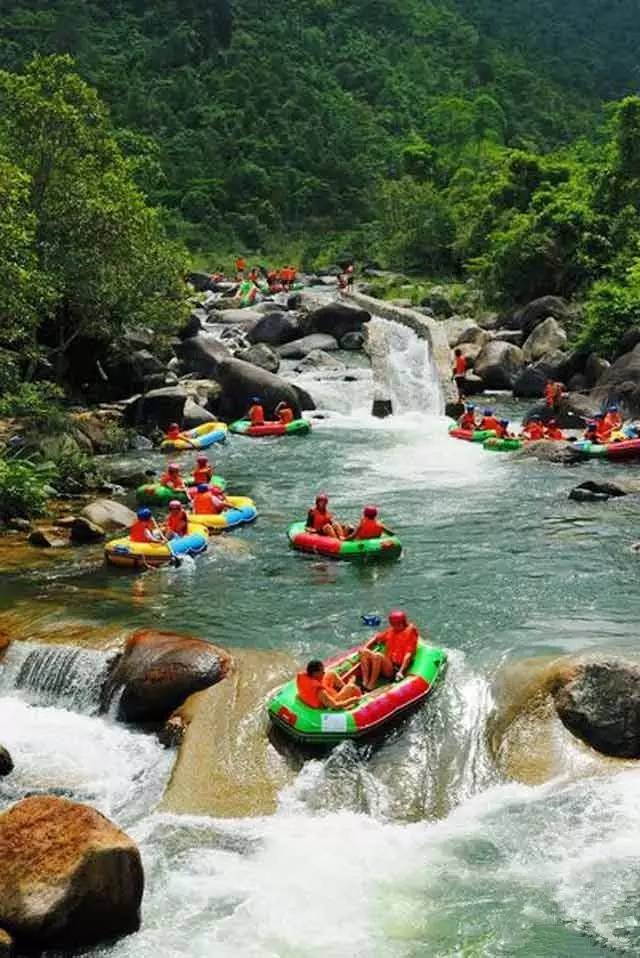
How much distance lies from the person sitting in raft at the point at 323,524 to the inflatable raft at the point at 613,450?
756 centimetres

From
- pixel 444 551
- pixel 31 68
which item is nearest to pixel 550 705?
pixel 444 551

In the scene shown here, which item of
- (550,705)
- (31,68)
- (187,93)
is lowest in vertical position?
(550,705)

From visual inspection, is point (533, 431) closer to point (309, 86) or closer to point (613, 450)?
point (613, 450)

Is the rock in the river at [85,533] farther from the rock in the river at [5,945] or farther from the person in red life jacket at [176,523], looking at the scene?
the rock in the river at [5,945]

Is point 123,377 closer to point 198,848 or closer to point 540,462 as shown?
point 540,462

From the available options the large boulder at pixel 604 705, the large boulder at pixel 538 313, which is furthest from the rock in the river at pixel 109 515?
the large boulder at pixel 538 313

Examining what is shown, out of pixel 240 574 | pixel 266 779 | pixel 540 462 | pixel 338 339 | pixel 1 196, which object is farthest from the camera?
pixel 338 339

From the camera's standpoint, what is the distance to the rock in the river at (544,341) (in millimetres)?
31016

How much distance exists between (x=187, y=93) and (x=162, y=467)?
54.6m

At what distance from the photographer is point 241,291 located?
46531 mm

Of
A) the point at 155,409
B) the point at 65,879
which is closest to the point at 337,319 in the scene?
the point at 155,409

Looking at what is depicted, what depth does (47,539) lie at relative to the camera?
16281mm

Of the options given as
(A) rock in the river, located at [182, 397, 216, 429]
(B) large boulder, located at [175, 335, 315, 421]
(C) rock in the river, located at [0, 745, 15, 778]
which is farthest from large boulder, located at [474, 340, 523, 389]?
(C) rock in the river, located at [0, 745, 15, 778]

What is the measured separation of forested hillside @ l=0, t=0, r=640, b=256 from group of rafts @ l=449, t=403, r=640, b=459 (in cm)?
3906
